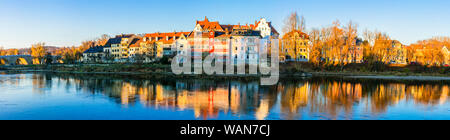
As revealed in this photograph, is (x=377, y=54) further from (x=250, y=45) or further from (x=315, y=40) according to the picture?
(x=250, y=45)

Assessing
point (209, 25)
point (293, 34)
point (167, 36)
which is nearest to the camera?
point (293, 34)

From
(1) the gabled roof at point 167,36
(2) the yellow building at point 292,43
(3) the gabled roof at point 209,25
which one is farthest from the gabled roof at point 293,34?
(1) the gabled roof at point 167,36

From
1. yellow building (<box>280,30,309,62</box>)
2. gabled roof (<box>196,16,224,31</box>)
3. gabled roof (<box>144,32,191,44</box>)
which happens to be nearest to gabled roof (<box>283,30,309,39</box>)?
yellow building (<box>280,30,309,62</box>)

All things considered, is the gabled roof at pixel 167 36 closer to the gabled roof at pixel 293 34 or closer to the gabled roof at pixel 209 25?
the gabled roof at pixel 209 25

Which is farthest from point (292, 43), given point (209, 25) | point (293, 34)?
point (209, 25)

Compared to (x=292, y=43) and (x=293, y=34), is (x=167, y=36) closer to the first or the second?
(x=293, y=34)

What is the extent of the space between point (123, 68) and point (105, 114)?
40585 mm

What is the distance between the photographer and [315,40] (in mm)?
51875

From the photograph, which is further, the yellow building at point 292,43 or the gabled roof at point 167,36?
the gabled roof at point 167,36

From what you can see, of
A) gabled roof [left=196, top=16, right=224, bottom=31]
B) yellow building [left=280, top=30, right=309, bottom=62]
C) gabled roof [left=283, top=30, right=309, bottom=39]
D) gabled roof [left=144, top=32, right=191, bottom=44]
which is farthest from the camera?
gabled roof [left=144, top=32, right=191, bottom=44]

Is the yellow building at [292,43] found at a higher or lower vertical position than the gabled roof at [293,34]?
lower

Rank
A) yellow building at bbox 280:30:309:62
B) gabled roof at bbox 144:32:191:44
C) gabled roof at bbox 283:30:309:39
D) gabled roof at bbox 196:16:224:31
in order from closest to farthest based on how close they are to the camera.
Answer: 1. yellow building at bbox 280:30:309:62
2. gabled roof at bbox 283:30:309:39
3. gabled roof at bbox 196:16:224:31
4. gabled roof at bbox 144:32:191:44

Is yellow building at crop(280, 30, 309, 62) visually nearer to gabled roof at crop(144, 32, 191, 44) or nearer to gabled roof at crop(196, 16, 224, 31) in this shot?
gabled roof at crop(196, 16, 224, 31)
